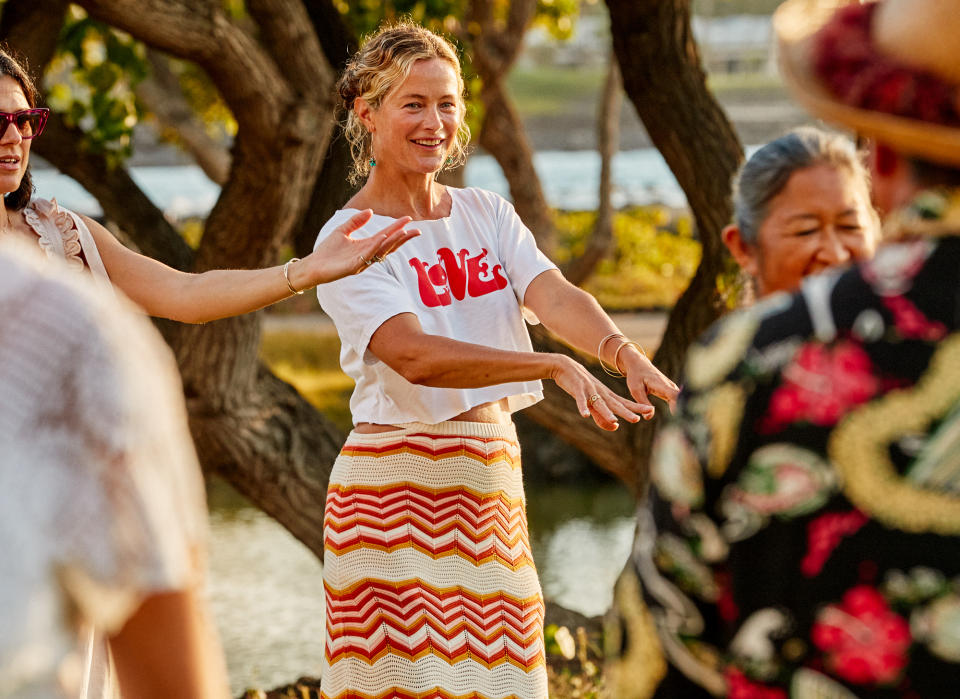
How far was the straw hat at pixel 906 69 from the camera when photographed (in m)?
1.24

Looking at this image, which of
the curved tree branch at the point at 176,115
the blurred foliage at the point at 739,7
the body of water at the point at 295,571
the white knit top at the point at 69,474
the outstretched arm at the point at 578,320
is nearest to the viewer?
the white knit top at the point at 69,474

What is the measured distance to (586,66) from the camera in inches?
1869

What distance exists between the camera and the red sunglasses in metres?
2.86

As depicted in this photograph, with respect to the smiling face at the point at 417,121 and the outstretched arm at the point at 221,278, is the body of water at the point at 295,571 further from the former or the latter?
the outstretched arm at the point at 221,278

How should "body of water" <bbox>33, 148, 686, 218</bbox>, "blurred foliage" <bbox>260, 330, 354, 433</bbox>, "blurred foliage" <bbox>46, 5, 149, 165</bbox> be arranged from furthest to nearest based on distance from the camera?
Result: "body of water" <bbox>33, 148, 686, 218</bbox> → "blurred foliage" <bbox>260, 330, 354, 433</bbox> → "blurred foliage" <bbox>46, 5, 149, 165</bbox>

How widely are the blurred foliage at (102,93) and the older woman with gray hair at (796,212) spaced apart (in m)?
3.68

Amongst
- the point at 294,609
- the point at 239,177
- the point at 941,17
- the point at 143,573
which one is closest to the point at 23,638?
the point at 143,573

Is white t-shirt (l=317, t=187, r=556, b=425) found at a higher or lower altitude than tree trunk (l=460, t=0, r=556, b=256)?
higher

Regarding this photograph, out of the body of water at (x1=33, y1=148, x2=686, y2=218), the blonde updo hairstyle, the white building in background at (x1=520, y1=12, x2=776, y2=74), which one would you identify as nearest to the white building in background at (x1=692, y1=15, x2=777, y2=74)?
the white building in background at (x1=520, y1=12, x2=776, y2=74)

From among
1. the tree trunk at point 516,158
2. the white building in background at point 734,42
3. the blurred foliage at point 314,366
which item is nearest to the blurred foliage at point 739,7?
the white building in background at point 734,42

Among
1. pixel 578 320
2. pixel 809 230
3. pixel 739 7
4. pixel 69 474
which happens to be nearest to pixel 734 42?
pixel 739 7

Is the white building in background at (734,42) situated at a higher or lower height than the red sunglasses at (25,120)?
lower

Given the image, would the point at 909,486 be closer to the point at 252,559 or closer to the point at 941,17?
the point at 941,17

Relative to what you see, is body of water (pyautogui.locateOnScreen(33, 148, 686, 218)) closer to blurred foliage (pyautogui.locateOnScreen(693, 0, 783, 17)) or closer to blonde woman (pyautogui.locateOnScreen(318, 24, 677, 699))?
blurred foliage (pyautogui.locateOnScreen(693, 0, 783, 17))
